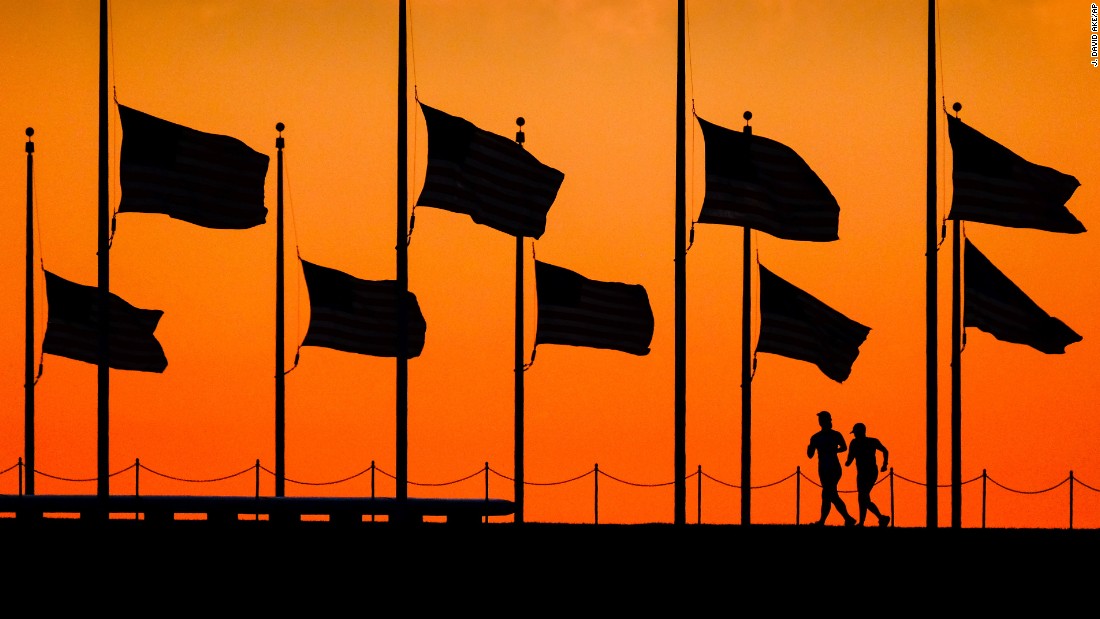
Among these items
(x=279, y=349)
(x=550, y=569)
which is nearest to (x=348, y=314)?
(x=279, y=349)

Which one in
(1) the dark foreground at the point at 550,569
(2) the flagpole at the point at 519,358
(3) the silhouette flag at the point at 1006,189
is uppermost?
(3) the silhouette flag at the point at 1006,189

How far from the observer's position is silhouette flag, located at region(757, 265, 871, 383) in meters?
41.0

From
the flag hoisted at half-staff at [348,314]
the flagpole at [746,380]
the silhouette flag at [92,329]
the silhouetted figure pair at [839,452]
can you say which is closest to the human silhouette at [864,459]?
the silhouetted figure pair at [839,452]

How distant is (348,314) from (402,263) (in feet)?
18.3

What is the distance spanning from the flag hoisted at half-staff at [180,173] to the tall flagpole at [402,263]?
2756 mm

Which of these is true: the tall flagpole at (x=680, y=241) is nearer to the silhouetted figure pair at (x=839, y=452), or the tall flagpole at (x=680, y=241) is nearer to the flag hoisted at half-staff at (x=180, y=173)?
the silhouetted figure pair at (x=839, y=452)

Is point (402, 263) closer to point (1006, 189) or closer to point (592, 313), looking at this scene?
point (592, 313)

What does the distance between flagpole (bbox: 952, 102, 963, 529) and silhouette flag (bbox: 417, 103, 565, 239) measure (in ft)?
24.2

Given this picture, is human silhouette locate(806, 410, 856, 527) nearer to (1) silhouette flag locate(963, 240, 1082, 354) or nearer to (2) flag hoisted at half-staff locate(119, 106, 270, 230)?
(1) silhouette flag locate(963, 240, 1082, 354)

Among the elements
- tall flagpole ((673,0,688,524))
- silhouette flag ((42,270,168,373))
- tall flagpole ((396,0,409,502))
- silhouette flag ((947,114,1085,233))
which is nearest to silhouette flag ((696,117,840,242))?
tall flagpole ((673,0,688,524))

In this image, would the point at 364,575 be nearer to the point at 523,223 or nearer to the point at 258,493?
the point at 523,223

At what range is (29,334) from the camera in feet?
158

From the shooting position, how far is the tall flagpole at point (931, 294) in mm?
37625

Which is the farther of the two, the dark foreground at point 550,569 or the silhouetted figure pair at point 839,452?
the silhouetted figure pair at point 839,452
